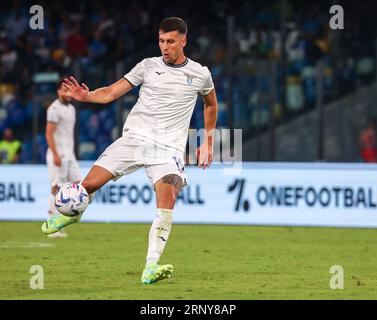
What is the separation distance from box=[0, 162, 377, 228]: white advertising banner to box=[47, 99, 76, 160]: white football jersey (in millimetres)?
2272

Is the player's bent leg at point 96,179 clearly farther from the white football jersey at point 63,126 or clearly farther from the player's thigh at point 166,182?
the white football jersey at point 63,126

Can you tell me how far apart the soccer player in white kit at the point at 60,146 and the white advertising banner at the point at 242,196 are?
7.03 feet

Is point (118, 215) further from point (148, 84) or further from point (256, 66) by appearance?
point (148, 84)

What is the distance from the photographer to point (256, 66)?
1912 cm

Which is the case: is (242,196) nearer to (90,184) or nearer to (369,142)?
(369,142)

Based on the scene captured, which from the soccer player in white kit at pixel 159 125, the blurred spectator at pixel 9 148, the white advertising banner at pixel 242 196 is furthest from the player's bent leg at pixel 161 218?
the blurred spectator at pixel 9 148

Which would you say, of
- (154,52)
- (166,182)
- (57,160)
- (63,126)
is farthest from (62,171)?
(166,182)

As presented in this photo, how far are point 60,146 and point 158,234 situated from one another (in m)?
6.34

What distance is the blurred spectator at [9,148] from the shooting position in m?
20.8

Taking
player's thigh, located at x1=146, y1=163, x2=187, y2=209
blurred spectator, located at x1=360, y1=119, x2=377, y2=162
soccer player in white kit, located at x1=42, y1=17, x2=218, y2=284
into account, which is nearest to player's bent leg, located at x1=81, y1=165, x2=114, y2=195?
soccer player in white kit, located at x1=42, y1=17, x2=218, y2=284

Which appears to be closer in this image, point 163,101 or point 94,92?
point 94,92

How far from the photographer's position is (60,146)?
1602 cm
